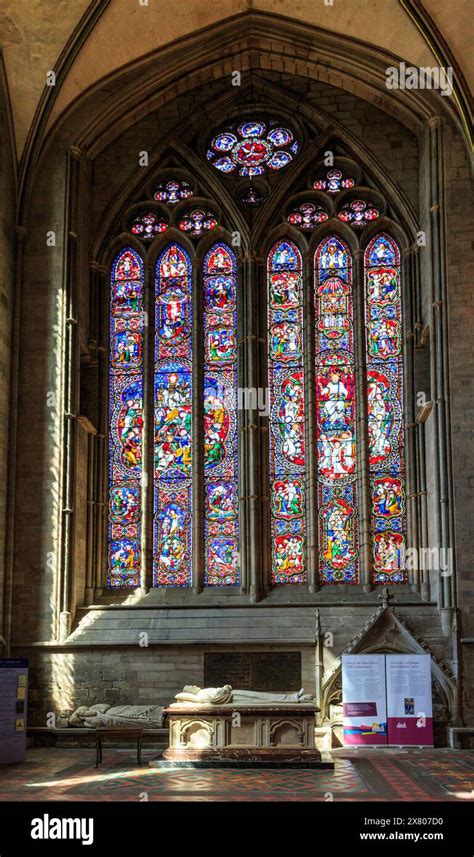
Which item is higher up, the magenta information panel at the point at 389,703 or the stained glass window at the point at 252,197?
the stained glass window at the point at 252,197

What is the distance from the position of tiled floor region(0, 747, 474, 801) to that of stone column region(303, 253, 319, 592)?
12.8 ft

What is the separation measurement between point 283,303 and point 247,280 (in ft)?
2.43

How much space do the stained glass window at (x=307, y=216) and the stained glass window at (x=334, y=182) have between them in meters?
0.35

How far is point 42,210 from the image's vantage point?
57.7ft

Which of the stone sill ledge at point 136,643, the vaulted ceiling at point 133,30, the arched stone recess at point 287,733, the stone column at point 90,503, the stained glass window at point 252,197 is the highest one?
the vaulted ceiling at point 133,30

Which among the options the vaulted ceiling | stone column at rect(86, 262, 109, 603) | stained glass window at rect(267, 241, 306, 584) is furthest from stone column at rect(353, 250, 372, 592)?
stone column at rect(86, 262, 109, 603)

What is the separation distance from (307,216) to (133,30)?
14.0ft

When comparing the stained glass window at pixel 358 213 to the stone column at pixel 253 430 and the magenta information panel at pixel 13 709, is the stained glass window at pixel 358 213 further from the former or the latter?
the magenta information panel at pixel 13 709

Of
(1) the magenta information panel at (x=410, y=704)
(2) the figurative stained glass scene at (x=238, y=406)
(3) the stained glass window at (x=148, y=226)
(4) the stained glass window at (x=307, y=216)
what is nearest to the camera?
(1) the magenta information panel at (x=410, y=704)

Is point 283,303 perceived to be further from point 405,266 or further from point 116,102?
point 116,102

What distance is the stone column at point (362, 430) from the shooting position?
666 inches

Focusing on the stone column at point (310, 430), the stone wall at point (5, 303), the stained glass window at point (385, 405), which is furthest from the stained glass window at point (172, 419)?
the stained glass window at point (385, 405)
